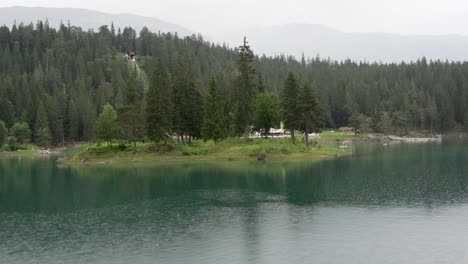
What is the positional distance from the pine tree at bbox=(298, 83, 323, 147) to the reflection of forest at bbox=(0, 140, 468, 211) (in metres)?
13.5

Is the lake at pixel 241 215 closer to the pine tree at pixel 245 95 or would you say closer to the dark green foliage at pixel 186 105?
the pine tree at pixel 245 95

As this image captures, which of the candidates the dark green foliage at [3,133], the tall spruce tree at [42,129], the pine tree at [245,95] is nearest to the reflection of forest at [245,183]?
the pine tree at [245,95]

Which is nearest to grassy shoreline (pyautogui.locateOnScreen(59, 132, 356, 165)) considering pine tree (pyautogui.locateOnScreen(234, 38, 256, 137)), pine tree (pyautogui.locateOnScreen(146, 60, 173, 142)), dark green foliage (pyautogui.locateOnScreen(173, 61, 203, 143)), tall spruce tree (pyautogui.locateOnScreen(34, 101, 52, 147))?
pine tree (pyautogui.locateOnScreen(146, 60, 173, 142))

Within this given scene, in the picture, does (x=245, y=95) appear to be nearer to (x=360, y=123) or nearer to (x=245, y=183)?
(x=245, y=183)

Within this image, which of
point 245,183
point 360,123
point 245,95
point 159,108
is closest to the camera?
point 245,183

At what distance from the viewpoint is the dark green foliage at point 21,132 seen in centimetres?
15650

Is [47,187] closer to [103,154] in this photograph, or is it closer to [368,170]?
[103,154]

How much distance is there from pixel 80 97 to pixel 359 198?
456 ft

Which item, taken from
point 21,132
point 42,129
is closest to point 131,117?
point 42,129

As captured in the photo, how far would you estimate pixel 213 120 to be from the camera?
11269 centimetres

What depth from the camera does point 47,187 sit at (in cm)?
8012

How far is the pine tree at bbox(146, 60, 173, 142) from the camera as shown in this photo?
109m

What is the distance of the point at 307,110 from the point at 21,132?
92.0m

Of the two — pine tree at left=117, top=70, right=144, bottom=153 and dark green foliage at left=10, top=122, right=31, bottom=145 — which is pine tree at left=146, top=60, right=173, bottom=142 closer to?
pine tree at left=117, top=70, right=144, bottom=153
